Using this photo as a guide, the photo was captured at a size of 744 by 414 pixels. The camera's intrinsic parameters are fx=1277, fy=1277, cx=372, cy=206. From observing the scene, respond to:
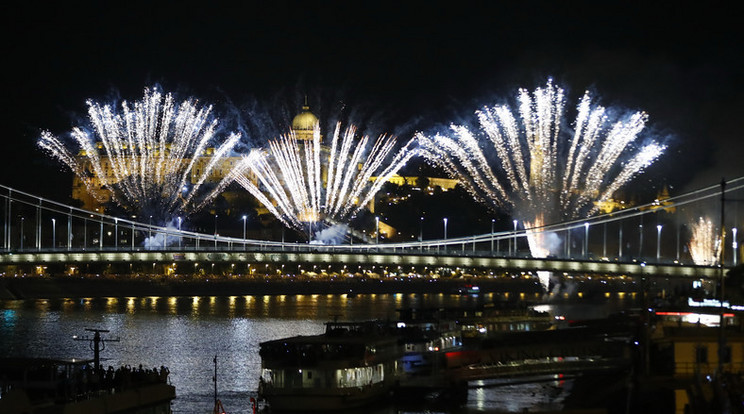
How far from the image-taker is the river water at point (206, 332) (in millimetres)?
27125

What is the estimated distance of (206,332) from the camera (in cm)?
4194

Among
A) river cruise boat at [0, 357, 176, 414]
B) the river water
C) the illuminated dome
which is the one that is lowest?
the river water

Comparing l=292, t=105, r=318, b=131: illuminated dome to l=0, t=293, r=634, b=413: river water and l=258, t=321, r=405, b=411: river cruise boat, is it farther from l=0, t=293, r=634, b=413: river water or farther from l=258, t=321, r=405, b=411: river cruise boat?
l=258, t=321, r=405, b=411: river cruise boat

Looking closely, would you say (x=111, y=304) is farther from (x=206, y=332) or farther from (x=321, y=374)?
(x=321, y=374)

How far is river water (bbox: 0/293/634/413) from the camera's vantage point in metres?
27.1

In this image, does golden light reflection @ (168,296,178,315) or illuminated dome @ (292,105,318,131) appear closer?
golden light reflection @ (168,296,178,315)

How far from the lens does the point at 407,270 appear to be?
255 feet

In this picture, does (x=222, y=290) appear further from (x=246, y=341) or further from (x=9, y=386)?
(x=9, y=386)

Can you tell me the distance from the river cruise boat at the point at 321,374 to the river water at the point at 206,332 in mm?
644

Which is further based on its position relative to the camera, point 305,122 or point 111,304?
point 305,122

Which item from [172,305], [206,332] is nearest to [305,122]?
[172,305]

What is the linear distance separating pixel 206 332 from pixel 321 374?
18131mm

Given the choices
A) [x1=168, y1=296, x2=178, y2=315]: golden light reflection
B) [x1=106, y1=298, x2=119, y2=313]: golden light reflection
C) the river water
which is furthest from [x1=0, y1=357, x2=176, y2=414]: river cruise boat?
[x1=106, y1=298, x2=119, y2=313]: golden light reflection

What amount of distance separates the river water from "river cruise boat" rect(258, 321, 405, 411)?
64cm
